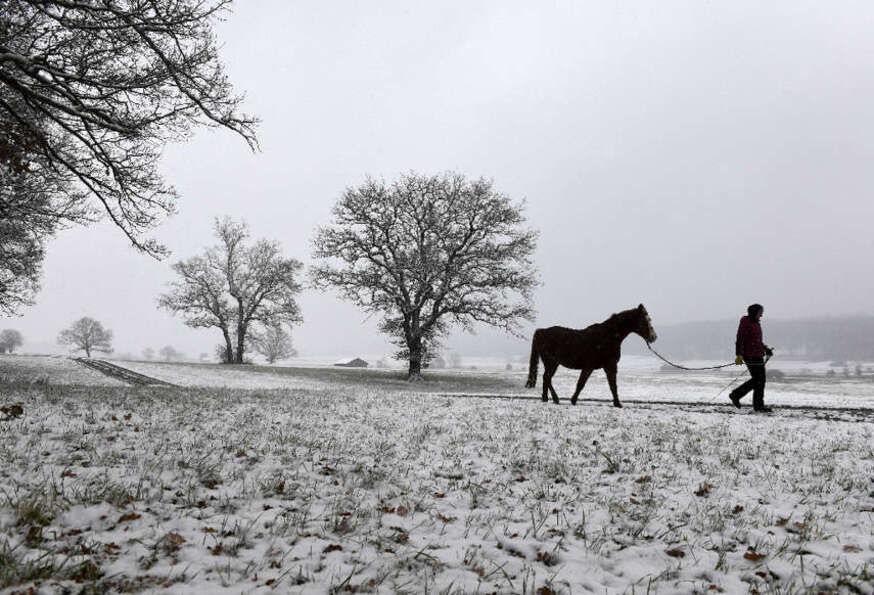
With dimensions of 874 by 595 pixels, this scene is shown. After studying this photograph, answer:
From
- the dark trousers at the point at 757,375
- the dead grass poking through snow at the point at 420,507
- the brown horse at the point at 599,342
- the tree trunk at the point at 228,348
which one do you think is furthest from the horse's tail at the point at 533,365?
the tree trunk at the point at 228,348

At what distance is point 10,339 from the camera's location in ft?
336

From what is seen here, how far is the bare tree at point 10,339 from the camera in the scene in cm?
9819

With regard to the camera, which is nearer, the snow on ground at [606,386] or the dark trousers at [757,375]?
the dark trousers at [757,375]

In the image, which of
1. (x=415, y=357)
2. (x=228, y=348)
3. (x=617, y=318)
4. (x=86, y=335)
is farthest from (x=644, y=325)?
(x=86, y=335)

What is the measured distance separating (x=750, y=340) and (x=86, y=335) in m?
101

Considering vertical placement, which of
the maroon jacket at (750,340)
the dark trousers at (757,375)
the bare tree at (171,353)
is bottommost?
the bare tree at (171,353)

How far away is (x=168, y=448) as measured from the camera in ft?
21.1

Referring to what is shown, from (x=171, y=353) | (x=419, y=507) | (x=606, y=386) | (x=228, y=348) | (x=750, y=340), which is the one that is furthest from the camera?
(x=171, y=353)

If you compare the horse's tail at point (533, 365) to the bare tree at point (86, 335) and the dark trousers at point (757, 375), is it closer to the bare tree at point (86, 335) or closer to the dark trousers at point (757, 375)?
the dark trousers at point (757, 375)

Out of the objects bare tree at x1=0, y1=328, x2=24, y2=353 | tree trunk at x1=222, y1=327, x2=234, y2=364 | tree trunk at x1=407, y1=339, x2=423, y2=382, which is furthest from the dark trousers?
bare tree at x1=0, y1=328, x2=24, y2=353

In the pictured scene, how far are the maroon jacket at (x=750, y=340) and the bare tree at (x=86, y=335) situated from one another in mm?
99972

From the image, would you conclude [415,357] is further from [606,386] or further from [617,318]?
[617,318]

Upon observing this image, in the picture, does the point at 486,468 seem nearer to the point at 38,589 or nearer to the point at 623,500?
the point at 623,500

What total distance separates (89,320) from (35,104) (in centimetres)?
9526
